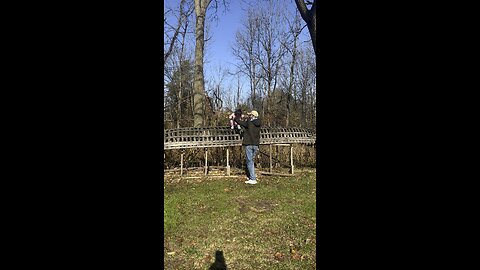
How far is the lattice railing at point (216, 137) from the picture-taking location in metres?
10.5

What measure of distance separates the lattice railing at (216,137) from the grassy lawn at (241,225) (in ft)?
6.04

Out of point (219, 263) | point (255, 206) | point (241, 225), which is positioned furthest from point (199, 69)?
point (219, 263)

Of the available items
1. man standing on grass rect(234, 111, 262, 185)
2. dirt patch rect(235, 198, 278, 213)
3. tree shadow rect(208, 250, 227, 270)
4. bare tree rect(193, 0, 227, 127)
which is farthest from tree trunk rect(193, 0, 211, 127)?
tree shadow rect(208, 250, 227, 270)

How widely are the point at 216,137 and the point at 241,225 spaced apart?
5.69m

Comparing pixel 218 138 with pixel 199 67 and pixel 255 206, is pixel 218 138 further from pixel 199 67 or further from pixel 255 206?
pixel 199 67

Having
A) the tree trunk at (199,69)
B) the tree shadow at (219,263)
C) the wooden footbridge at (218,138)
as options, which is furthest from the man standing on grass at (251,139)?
the tree shadow at (219,263)

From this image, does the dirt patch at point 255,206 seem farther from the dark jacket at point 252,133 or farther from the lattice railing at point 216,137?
the lattice railing at point 216,137

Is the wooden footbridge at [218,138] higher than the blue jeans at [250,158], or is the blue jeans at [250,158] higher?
the wooden footbridge at [218,138]
